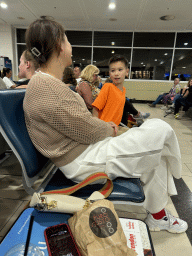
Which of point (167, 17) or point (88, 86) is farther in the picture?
point (167, 17)

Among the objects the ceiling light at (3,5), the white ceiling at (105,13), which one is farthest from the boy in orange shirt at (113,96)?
the ceiling light at (3,5)

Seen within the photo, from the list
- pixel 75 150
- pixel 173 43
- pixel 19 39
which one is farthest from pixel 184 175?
pixel 19 39

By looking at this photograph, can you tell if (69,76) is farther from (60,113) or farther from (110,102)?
(60,113)

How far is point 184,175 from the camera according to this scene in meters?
→ 2.00

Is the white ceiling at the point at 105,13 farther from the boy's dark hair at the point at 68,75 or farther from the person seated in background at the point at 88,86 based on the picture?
the person seated in background at the point at 88,86

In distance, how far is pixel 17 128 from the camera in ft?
2.56

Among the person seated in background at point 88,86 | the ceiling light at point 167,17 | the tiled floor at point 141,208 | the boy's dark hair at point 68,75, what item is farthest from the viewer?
the ceiling light at point 167,17

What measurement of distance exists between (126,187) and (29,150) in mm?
503

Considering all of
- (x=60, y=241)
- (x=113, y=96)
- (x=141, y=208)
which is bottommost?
(x=141, y=208)

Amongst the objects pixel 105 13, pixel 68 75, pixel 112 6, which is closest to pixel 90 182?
pixel 68 75

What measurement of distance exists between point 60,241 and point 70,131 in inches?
16.6

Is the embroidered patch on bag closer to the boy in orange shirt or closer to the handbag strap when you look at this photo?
the handbag strap

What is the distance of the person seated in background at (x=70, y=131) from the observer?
745mm

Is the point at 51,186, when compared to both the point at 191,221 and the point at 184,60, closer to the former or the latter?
the point at 191,221
